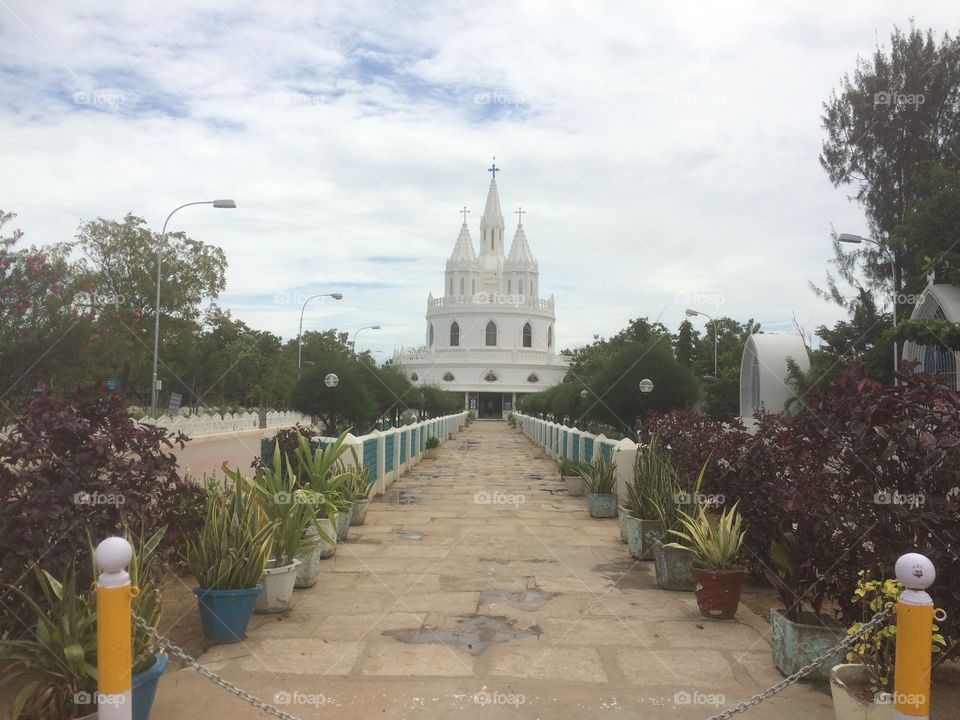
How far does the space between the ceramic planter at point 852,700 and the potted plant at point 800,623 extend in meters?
0.57

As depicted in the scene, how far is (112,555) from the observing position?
3410mm

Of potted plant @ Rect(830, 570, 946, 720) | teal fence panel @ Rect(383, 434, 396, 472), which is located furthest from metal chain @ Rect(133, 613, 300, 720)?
teal fence panel @ Rect(383, 434, 396, 472)

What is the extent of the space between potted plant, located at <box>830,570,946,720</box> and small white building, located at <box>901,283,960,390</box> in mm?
17424

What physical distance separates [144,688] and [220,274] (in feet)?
139

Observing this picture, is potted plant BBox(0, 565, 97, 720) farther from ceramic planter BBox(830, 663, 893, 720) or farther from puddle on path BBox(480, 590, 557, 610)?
ceramic planter BBox(830, 663, 893, 720)

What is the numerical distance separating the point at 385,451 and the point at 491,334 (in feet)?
234

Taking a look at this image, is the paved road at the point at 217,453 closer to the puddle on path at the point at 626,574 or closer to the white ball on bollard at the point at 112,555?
the puddle on path at the point at 626,574

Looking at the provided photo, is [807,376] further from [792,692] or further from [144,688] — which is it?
[144,688]

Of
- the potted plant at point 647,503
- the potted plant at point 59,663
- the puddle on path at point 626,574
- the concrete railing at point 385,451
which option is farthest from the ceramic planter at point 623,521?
the potted plant at point 59,663

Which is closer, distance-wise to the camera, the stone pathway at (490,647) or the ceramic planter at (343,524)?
the stone pathway at (490,647)

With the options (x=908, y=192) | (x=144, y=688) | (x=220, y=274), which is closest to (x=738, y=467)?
(x=144, y=688)

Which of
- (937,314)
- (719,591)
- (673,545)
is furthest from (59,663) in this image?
(937,314)

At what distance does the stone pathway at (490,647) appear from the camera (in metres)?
4.79

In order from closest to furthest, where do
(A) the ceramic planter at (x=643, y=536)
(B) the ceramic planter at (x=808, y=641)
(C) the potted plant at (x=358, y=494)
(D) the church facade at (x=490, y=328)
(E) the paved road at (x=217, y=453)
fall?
1. (B) the ceramic planter at (x=808, y=641)
2. (A) the ceramic planter at (x=643, y=536)
3. (C) the potted plant at (x=358, y=494)
4. (E) the paved road at (x=217, y=453)
5. (D) the church facade at (x=490, y=328)
